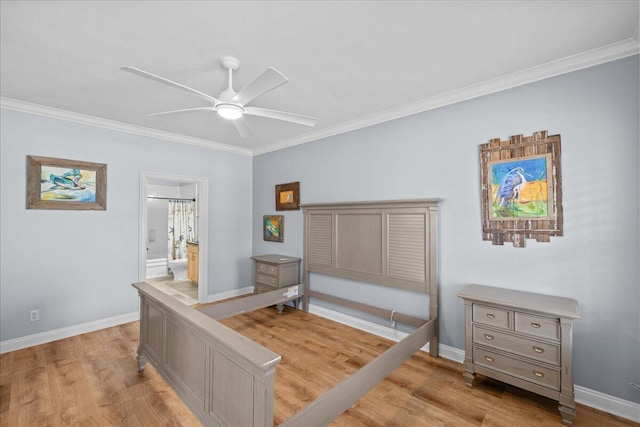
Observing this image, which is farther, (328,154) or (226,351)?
(328,154)

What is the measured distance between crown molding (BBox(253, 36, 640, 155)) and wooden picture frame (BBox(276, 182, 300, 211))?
116 centimetres

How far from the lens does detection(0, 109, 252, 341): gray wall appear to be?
3068mm

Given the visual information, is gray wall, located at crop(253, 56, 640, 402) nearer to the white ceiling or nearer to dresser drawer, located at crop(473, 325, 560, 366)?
the white ceiling

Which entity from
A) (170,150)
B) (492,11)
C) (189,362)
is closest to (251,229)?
(170,150)

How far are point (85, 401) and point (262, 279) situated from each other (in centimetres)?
239

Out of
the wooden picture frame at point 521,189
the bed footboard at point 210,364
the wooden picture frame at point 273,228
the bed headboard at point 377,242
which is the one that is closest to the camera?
the bed footboard at point 210,364

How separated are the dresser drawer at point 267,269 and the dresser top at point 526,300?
101 inches

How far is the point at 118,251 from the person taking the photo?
3.79 metres

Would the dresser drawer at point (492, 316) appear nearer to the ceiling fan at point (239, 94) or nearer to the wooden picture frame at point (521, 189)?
the wooden picture frame at point (521, 189)

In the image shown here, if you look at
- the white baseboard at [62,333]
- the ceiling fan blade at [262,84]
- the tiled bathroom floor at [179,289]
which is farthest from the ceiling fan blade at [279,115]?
the tiled bathroom floor at [179,289]

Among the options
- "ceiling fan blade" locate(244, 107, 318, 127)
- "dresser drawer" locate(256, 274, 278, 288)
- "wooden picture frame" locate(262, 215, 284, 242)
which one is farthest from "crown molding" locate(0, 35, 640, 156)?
"dresser drawer" locate(256, 274, 278, 288)

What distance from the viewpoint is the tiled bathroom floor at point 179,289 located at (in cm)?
498

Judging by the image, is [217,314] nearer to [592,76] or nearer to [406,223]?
[406,223]

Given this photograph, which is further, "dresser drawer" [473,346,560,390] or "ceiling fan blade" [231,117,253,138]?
"ceiling fan blade" [231,117,253,138]
